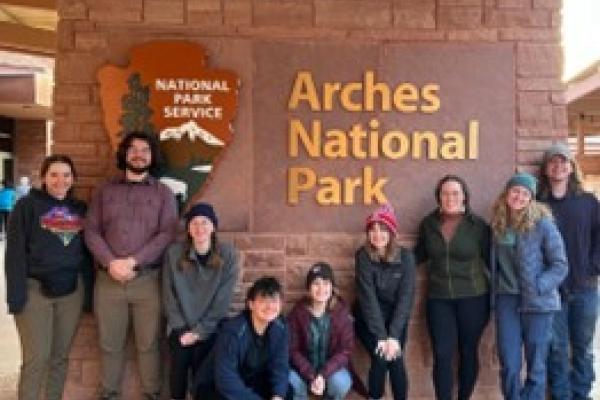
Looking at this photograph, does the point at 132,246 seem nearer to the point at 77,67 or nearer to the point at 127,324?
the point at 127,324

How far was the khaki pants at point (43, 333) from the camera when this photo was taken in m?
4.48

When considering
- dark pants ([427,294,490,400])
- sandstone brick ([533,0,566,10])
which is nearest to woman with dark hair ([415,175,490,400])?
dark pants ([427,294,490,400])

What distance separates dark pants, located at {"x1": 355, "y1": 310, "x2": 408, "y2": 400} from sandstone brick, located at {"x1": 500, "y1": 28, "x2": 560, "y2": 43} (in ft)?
6.54

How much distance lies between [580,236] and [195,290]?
2391 mm

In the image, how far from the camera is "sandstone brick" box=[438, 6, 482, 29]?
5.14 m

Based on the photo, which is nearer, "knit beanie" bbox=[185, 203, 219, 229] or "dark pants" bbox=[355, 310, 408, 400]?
"knit beanie" bbox=[185, 203, 219, 229]

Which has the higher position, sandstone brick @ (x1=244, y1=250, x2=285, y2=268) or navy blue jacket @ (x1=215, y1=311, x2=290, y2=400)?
sandstone brick @ (x1=244, y1=250, x2=285, y2=268)

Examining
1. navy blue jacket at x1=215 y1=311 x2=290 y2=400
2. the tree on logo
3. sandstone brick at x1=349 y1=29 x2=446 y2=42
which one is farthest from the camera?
sandstone brick at x1=349 y1=29 x2=446 y2=42

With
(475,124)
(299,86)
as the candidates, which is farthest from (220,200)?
(475,124)

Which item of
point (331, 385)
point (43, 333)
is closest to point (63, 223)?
point (43, 333)

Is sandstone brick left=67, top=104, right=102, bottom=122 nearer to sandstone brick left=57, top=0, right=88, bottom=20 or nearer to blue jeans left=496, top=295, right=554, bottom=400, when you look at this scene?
sandstone brick left=57, top=0, right=88, bottom=20

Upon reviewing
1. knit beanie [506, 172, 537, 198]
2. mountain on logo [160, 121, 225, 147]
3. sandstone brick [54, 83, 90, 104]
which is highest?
sandstone brick [54, 83, 90, 104]

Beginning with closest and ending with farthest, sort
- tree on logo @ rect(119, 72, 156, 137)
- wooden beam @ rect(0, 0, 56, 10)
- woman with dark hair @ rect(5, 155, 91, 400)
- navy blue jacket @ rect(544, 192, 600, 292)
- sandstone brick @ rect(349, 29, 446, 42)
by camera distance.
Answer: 1. woman with dark hair @ rect(5, 155, 91, 400)
2. navy blue jacket @ rect(544, 192, 600, 292)
3. tree on logo @ rect(119, 72, 156, 137)
4. sandstone brick @ rect(349, 29, 446, 42)
5. wooden beam @ rect(0, 0, 56, 10)

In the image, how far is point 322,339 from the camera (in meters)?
4.66
